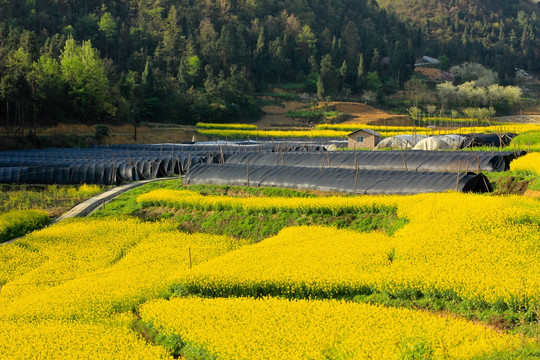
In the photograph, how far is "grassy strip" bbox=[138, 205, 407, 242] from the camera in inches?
853

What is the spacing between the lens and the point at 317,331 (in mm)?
11266

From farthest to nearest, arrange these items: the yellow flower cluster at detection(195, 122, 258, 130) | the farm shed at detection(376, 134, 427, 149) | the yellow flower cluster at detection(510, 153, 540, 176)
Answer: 1. the yellow flower cluster at detection(195, 122, 258, 130)
2. the farm shed at detection(376, 134, 427, 149)
3. the yellow flower cluster at detection(510, 153, 540, 176)

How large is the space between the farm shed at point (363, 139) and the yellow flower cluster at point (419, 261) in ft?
83.0

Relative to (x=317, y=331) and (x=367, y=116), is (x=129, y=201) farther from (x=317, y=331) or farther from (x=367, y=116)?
A: (x=367, y=116)

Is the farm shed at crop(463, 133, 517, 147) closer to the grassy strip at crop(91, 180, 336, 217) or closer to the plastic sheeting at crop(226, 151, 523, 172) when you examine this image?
the plastic sheeting at crop(226, 151, 523, 172)

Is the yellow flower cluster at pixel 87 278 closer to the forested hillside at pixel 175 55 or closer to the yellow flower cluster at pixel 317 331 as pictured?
the yellow flower cluster at pixel 317 331

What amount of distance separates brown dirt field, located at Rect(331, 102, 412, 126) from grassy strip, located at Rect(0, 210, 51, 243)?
55.6m

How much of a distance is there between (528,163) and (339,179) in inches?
351

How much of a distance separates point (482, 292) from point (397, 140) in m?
33.2

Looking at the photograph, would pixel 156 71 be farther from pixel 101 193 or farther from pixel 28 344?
pixel 28 344

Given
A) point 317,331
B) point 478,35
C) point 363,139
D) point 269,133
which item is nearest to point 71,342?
point 317,331

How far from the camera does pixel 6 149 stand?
48812mm

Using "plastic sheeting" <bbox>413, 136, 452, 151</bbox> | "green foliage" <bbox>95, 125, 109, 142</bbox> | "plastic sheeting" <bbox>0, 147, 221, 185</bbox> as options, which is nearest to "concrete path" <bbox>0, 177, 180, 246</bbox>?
"plastic sheeting" <bbox>0, 147, 221, 185</bbox>

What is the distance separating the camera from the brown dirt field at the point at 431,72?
409 ft
